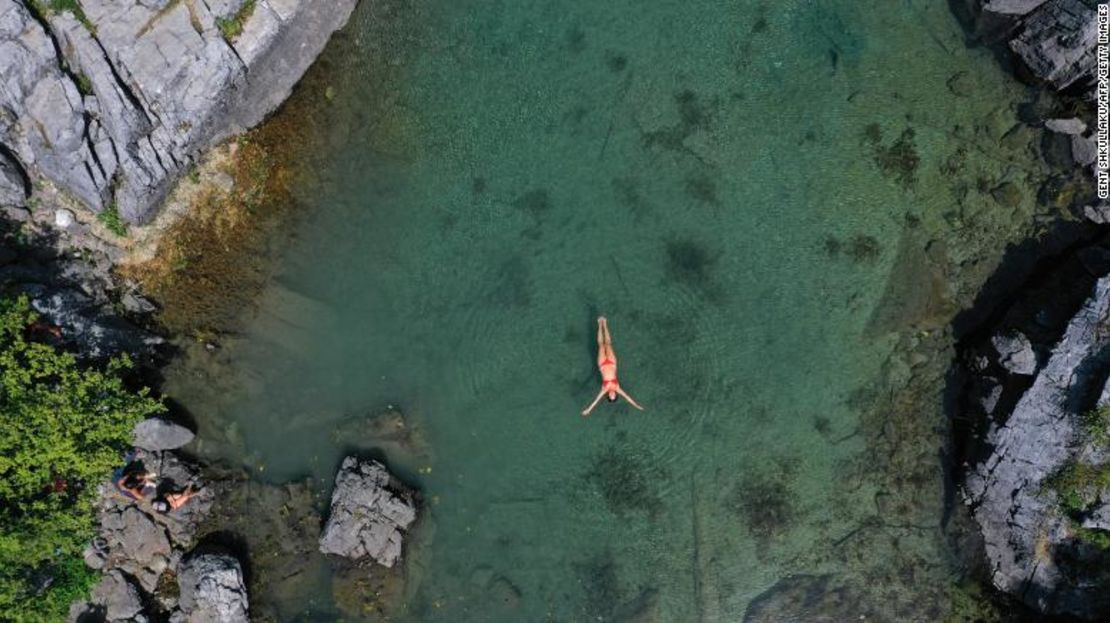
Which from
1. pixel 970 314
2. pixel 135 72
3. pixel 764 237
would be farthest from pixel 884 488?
pixel 135 72

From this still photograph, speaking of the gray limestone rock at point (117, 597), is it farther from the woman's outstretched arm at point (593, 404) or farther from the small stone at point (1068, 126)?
the small stone at point (1068, 126)

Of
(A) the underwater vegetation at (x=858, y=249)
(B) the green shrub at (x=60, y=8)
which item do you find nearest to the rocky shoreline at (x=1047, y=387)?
(A) the underwater vegetation at (x=858, y=249)

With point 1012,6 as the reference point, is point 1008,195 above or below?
below

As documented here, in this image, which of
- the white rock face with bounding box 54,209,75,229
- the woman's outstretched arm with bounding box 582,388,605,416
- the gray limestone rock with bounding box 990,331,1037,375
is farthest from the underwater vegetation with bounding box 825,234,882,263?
the white rock face with bounding box 54,209,75,229

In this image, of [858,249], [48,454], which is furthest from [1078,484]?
[48,454]

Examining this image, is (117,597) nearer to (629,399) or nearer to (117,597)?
(117,597)

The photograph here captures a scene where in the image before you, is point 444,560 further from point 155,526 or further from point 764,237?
point 764,237
